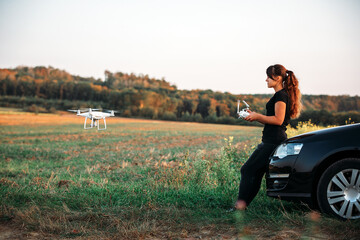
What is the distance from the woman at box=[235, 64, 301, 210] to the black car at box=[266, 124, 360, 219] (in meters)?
0.23

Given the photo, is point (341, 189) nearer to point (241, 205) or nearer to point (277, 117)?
point (277, 117)

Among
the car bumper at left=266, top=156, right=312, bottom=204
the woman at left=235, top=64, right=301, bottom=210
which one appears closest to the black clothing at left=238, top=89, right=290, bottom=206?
the woman at left=235, top=64, right=301, bottom=210

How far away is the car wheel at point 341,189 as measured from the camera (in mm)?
3875

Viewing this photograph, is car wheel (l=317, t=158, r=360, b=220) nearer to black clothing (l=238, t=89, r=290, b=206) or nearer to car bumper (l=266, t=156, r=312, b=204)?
car bumper (l=266, t=156, r=312, b=204)

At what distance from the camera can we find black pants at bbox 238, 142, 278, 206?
181 inches

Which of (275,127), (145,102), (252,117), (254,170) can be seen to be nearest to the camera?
→ (252,117)

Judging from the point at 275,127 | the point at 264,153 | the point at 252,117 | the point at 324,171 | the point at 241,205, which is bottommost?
the point at 241,205

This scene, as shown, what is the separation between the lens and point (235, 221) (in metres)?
4.36

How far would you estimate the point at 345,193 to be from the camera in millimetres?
3914

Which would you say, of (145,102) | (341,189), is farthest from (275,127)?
(145,102)

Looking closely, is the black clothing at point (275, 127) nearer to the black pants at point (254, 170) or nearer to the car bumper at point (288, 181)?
the black pants at point (254, 170)

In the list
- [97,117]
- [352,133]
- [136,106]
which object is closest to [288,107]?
[352,133]

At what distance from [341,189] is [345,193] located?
0.21 ft

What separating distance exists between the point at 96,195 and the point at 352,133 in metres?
4.45
